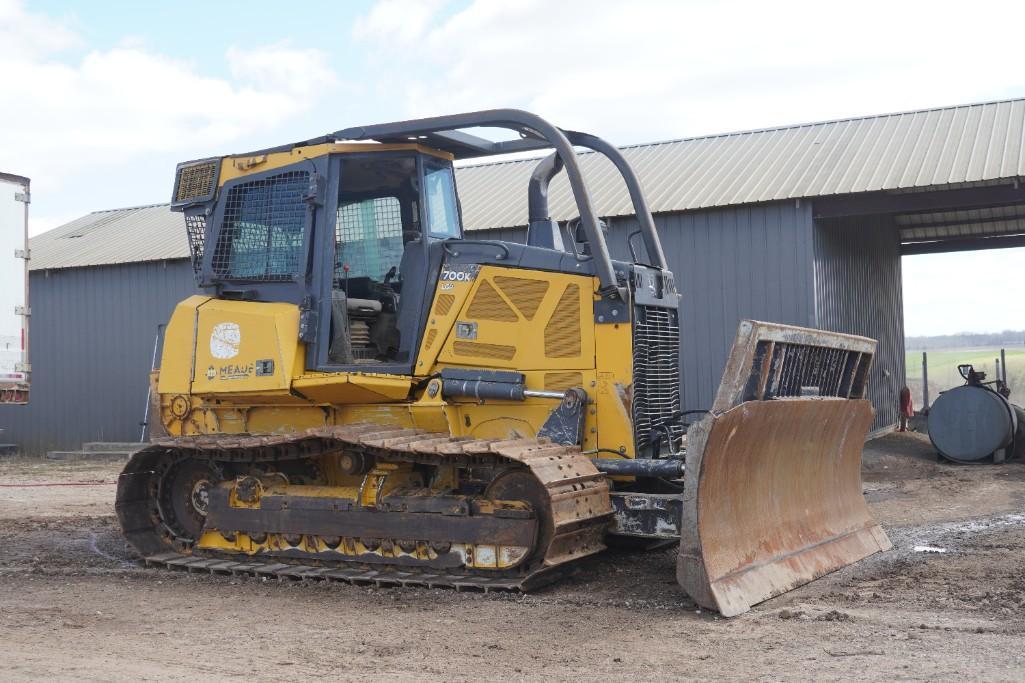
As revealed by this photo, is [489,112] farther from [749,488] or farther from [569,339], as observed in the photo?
[749,488]

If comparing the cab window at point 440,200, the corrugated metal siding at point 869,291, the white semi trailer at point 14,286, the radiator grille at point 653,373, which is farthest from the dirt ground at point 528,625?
the corrugated metal siding at point 869,291

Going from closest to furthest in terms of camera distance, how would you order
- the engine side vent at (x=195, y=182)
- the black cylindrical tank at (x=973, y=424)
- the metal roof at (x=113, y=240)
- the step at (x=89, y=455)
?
the engine side vent at (x=195, y=182) < the black cylindrical tank at (x=973, y=424) < the step at (x=89, y=455) < the metal roof at (x=113, y=240)

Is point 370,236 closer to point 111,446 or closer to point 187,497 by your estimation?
point 187,497

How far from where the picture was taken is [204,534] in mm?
8570

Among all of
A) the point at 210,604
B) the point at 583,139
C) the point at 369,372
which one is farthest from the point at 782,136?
the point at 210,604

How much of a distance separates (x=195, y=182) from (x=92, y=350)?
48.2ft

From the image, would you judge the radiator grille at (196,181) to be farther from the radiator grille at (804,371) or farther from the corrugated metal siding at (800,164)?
the corrugated metal siding at (800,164)

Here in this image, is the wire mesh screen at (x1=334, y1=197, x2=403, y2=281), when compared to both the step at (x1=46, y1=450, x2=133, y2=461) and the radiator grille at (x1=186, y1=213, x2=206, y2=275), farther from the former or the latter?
the step at (x1=46, y1=450, x2=133, y2=461)

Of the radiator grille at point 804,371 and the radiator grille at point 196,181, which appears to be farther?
the radiator grille at point 196,181

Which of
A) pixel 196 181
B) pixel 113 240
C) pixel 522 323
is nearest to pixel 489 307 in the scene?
pixel 522 323

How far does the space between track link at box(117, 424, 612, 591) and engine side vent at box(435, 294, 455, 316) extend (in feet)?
2.95

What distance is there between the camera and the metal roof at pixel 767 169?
55.7 feet

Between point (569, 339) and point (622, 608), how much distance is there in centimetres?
203

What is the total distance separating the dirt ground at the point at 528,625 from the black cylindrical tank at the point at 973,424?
8.37 metres
